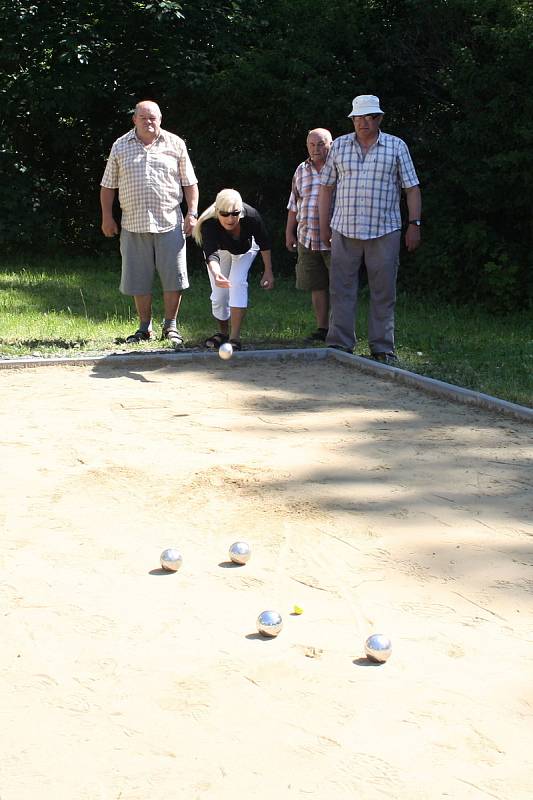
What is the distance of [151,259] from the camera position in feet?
29.2

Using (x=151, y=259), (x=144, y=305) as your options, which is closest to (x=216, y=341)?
Answer: (x=144, y=305)

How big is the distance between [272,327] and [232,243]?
1870 millimetres

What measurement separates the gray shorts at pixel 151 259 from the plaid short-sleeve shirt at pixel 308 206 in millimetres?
1001

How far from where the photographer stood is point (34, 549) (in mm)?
4277

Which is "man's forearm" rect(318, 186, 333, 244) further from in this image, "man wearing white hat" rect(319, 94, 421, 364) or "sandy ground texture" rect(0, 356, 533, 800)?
"sandy ground texture" rect(0, 356, 533, 800)

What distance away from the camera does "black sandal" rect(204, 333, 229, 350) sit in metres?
8.88

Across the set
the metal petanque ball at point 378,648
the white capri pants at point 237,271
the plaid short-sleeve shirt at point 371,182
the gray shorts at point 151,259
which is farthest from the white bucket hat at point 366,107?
the metal petanque ball at point 378,648

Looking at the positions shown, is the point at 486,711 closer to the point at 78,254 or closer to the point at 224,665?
the point at 224,665

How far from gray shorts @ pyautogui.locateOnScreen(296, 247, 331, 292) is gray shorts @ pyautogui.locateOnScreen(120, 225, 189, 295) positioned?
984 mm

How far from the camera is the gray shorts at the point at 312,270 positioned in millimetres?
8977

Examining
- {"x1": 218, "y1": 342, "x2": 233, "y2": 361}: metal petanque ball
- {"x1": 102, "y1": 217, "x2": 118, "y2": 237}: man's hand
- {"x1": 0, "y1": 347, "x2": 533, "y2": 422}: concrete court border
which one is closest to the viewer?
{"x1": 0, "y1": 347, "x2": 533, "y2": 422}: concrete court border

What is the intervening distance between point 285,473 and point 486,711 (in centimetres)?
247

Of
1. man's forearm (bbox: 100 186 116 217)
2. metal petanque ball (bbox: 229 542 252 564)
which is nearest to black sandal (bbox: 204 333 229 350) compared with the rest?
man's forearm (bbox: 100 186 116 217)

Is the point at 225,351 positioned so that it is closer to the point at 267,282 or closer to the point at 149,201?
the point at 267,282
